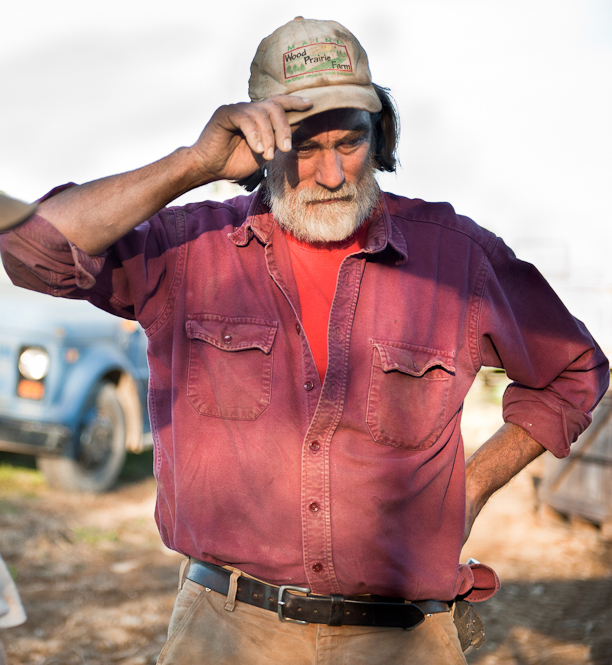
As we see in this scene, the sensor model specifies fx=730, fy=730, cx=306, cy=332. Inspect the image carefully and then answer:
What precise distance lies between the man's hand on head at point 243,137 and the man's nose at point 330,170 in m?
0.32

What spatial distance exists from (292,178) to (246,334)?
50 cm

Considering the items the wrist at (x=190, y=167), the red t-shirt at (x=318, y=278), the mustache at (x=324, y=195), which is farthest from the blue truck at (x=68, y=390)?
the wrist at (x=190, y=167)

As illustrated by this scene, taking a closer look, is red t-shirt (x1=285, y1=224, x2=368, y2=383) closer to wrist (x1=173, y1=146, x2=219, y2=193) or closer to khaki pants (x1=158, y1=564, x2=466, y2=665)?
wrist (x1=173, y1=146, x2=219, y2=193)

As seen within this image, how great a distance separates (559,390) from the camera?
2289mm

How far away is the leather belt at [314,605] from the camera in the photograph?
190cm

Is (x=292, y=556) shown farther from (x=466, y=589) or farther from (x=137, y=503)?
(x=137, y=503)

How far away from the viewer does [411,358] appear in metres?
2.00

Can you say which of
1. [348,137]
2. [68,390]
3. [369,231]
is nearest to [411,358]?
[369,231]

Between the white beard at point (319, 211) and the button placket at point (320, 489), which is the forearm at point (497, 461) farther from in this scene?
the white beard at point (319, 211)

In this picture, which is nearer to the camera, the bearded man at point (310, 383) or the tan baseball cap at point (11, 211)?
the tan baseball cap at point (11, 211)

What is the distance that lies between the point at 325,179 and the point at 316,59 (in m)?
0.32

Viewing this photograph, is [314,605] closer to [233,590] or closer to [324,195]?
[233,590]

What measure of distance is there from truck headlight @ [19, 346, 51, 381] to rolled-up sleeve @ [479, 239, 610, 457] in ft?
14.6

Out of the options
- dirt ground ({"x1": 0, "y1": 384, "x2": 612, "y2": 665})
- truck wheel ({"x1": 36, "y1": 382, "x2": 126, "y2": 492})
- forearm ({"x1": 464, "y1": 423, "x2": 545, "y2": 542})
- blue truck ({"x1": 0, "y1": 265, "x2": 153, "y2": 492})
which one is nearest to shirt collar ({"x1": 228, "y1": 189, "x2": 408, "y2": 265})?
forearm ({"x1": 464, "y1": 423, "x2": 545, "y2": 542})
